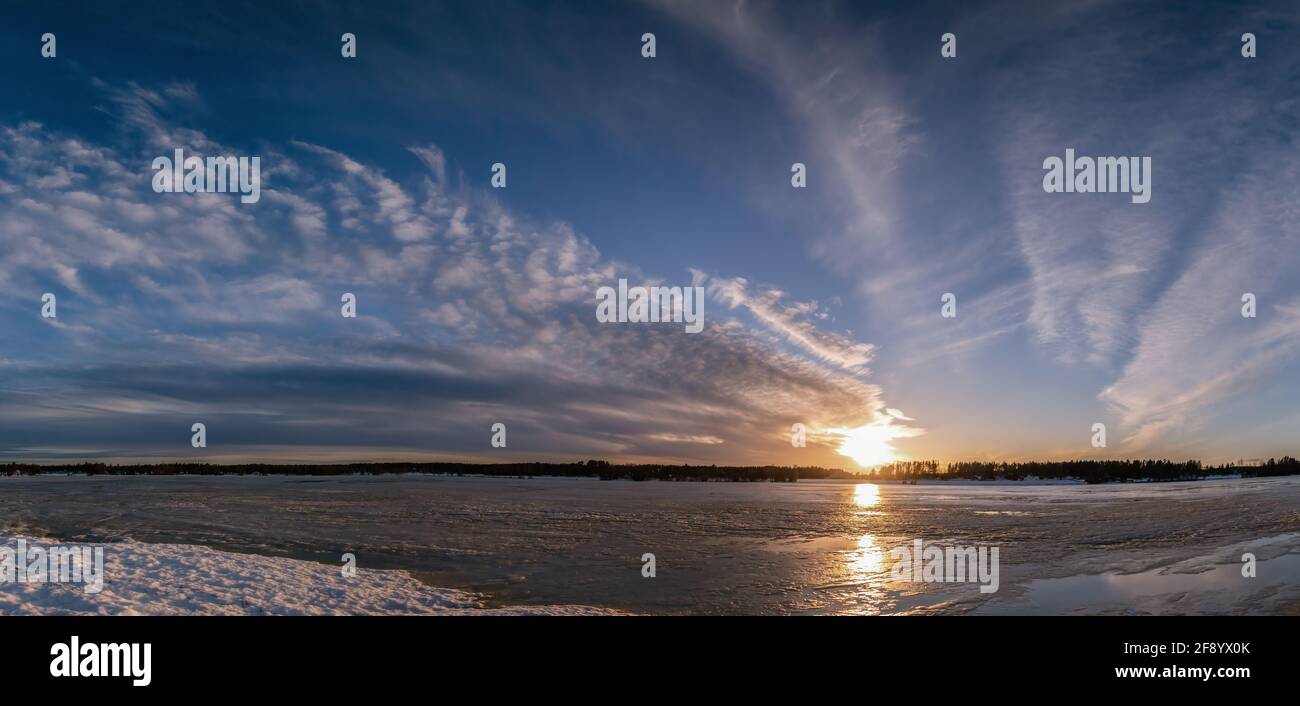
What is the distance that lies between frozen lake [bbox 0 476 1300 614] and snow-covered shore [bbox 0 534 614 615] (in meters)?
0.78

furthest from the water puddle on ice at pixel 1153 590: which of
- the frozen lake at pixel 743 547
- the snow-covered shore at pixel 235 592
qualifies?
the snow-covered shore at pixel 235 592

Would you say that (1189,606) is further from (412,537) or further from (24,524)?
(24,524)

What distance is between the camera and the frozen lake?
12195 mm

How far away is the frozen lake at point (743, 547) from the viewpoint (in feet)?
40.0

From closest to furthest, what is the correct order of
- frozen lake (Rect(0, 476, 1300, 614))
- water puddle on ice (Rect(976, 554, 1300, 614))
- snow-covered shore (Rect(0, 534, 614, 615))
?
snow-covered shore (Rect(0, 534, 614, 615))
water puddle on ice (Rect(976, 554, 1300, 614))
frozen lake (Rect(0, 476, 1300, 614))

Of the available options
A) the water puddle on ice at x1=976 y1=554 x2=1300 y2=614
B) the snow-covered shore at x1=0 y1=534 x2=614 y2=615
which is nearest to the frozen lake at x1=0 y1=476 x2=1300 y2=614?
the water puddle on ice at x1=976 y1=554 x2=1300 y2=614

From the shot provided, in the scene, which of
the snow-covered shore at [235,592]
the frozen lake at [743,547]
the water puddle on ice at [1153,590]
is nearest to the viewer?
the snow-covered shore at [235,592]

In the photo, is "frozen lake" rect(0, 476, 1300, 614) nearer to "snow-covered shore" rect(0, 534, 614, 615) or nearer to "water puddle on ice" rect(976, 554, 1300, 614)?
"water puddle on ice" rect(976, 554, 1300, 614)

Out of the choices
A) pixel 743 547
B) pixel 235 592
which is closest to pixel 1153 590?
pixel 743 547

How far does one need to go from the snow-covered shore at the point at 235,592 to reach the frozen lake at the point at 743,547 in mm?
785

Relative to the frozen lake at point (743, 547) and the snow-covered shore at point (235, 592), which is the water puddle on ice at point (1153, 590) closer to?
the frozen lake at point (743, 547)

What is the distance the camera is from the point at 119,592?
10.8m

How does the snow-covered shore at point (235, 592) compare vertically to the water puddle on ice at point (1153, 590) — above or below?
above
